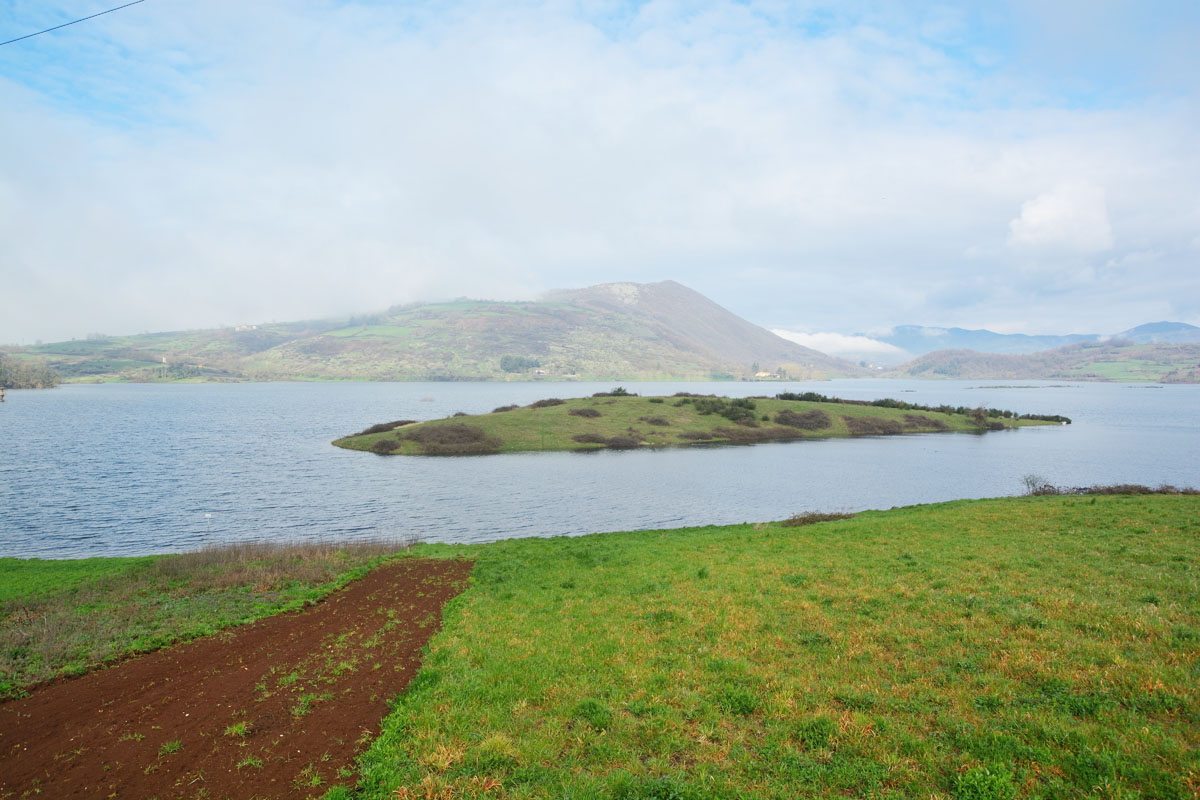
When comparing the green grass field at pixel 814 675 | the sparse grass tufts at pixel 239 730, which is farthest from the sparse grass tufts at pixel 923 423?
the sparse grass tufts at pixel 239 730

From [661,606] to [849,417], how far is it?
101 metres

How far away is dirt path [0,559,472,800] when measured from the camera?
8977mm

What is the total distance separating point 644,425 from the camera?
294 ft

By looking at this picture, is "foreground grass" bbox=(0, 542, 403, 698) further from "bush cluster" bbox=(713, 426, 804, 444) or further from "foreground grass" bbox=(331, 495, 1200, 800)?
"bush cluster" bbox=(713, 426, 804, 444)

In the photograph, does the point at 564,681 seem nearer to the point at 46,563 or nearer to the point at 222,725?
the point at 222,725

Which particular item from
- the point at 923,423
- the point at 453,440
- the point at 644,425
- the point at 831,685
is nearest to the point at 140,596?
the point at 831,685

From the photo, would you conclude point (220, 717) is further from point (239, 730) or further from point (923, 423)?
point (923, 423)

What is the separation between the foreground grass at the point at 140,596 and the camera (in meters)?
14.5

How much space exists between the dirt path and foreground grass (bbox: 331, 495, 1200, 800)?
118cm

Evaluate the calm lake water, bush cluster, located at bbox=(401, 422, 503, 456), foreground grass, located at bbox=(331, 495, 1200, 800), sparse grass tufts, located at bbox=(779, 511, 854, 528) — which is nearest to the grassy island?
bush cluster, located at bbox=(401, 422, 503, 456)

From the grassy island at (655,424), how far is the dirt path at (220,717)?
60.0 metres

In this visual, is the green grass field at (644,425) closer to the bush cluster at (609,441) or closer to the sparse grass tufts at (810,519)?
the bush cluster at (609,441)

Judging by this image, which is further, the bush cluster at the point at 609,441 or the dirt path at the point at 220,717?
the bush cluster at the point at 609,441

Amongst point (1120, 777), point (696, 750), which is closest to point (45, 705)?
point (696, 750)
